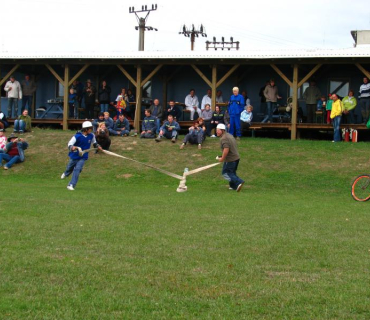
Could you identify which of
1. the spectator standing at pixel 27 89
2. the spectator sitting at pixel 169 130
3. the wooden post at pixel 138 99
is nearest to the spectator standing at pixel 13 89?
the spectator standing at pixel 27 89

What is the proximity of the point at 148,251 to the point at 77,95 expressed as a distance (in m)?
24.0

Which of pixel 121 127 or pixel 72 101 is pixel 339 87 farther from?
pixel 72 101

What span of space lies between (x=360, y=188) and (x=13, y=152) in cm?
1281

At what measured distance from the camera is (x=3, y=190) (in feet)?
55.5

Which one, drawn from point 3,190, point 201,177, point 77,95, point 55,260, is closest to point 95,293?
point 55,260

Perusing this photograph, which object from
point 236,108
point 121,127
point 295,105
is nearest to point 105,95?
point 121,127

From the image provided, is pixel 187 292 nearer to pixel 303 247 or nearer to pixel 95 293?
pixel 95 293

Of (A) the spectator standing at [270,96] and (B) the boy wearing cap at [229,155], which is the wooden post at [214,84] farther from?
(B) the boy wearing cap at [229,155]

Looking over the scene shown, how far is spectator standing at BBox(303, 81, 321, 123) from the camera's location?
27.7 metres

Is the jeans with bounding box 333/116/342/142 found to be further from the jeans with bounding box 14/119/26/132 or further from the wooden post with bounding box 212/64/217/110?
the jeans with bounding box 14/119/26/132

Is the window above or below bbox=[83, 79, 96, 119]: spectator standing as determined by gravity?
above

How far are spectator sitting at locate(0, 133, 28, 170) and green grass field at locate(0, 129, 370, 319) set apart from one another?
5.12 m

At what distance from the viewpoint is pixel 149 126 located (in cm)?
2703

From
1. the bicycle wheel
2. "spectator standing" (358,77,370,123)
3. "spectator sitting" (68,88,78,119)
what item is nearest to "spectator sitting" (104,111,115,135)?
"spectator sitting" (68,88,78,119)
